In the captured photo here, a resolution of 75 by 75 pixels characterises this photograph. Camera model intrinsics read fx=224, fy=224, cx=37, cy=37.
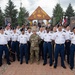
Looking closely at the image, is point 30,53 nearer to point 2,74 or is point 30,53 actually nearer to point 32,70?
point 32,70

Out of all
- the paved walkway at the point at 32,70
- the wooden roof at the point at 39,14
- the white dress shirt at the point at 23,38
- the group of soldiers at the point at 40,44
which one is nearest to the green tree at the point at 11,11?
the wooden roof at the point at 39,14

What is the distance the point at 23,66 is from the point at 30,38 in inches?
56.4

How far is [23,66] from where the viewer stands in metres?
10.4

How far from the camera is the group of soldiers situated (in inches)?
392

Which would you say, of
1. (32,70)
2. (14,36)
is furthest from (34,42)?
(32,70)

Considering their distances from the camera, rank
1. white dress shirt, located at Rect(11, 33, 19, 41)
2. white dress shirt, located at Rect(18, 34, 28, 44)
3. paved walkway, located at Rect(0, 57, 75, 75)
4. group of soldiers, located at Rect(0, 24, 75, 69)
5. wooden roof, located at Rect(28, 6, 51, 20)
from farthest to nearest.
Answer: wooden roof, located at Rect(28, 6, 51, 20), white dress shirt, located at Rect(11, 33, 19, 41), white dress shirt, located at Rect(18, 34, 28, 44), group of soldiers, located at Rect(0, 24, 75, 69), paved walkway, located at Rect(0, 57, 75, 75)

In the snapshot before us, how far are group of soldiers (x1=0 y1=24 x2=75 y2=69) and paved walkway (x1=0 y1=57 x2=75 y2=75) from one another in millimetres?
329

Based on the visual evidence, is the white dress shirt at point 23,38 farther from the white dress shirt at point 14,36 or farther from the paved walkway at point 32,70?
the paved walkway at point 32,70

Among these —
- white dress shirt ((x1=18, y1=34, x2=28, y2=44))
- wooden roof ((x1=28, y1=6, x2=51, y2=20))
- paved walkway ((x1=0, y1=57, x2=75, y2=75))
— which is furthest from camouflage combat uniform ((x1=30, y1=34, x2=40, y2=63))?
wooden roof ((x1=28, y1=6, x2=51, y2=20))

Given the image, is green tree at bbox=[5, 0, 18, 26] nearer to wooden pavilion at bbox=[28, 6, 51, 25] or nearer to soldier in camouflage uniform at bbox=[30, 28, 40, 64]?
wooden pavilion at bbox=[28, 6, 51, 25]

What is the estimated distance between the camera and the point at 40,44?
11.5m

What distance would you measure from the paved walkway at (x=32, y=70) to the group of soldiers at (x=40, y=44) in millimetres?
329

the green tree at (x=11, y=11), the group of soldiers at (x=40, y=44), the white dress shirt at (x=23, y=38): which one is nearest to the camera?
the group of soldiers at (x=40, y=44)

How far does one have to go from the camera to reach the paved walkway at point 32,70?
9.16 metres
